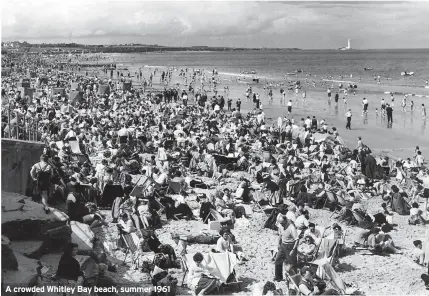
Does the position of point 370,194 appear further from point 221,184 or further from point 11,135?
point 11,135

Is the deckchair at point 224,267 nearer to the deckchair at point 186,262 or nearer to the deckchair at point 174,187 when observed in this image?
the deckchair at point 186,262

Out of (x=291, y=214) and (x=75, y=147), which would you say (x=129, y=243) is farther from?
(x=75, y=147)

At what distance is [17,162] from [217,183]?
22.3ft

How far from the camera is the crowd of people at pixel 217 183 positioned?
10.7 meters

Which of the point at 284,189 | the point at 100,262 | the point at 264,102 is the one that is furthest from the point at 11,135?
the point at 264,102

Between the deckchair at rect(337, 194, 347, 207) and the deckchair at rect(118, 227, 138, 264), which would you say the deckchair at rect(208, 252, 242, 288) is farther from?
the deckchair at rect(337, 194, 347, 207)

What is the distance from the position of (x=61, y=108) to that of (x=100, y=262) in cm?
2264

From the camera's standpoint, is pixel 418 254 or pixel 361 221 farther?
pixel 361 221

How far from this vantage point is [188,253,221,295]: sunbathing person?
931 cm

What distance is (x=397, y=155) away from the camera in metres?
23.5

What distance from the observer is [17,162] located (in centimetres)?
1242

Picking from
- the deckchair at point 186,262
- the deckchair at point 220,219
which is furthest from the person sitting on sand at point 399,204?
the deckchair at point 186,262

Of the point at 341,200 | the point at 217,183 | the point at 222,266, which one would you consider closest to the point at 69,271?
the point at 222,266

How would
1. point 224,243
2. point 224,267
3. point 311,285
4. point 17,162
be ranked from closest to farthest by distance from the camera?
point 311,285 < point 224,267 < point 224,243 < point 17,162
